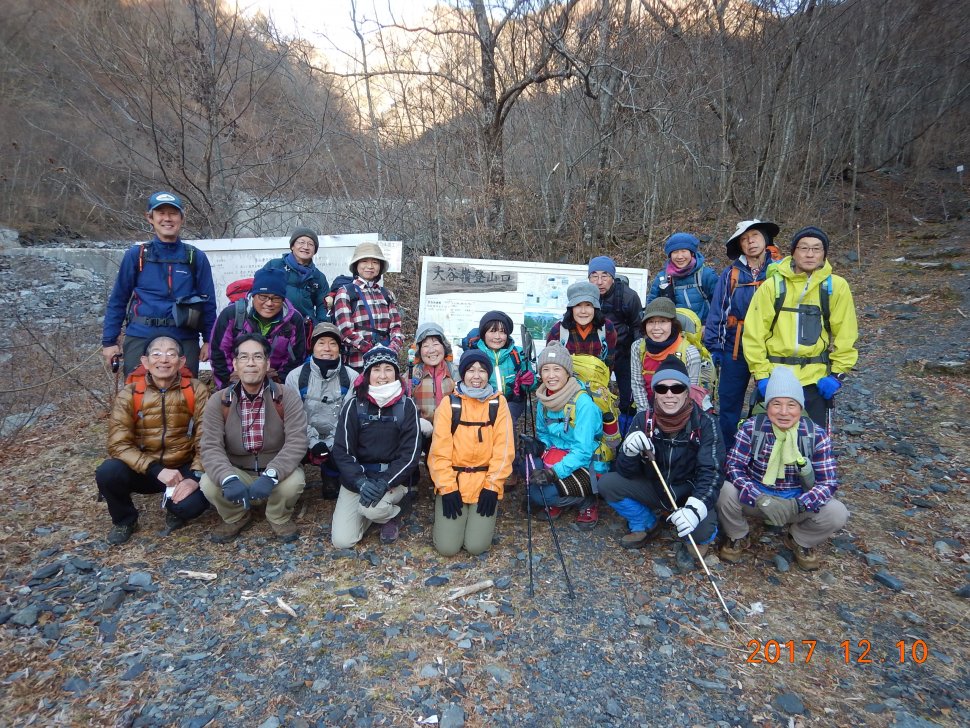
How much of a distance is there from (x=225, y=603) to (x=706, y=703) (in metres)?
3.06

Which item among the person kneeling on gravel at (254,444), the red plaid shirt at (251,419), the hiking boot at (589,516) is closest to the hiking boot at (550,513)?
the hiking boot at (589,516)

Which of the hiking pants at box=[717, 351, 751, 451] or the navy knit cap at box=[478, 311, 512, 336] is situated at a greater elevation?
the navy knit cap at box=[478, 311, 512, 336]

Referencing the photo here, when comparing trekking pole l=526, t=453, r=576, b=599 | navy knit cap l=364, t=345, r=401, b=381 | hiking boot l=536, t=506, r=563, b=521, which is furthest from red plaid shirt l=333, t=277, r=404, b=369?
hiking boot l=536, t=506, r=563, b=521

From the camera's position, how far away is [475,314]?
664 centimetres

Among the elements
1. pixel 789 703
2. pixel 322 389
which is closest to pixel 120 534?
pixel 322 389

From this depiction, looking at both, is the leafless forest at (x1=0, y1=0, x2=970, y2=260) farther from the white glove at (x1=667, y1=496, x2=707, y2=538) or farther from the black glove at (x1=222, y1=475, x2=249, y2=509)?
the white glove at (x1=667, y1=496, x2=707, y2=538)

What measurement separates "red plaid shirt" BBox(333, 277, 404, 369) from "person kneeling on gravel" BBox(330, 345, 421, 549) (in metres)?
0.97

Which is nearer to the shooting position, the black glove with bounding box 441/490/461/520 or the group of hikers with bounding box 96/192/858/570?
the group of hikers with bounding box 96/192/858/570

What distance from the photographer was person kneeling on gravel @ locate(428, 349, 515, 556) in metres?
4.03

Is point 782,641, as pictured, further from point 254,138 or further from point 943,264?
point 943,264

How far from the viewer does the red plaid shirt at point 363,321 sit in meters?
5.13

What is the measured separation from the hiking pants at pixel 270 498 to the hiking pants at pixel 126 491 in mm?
159
